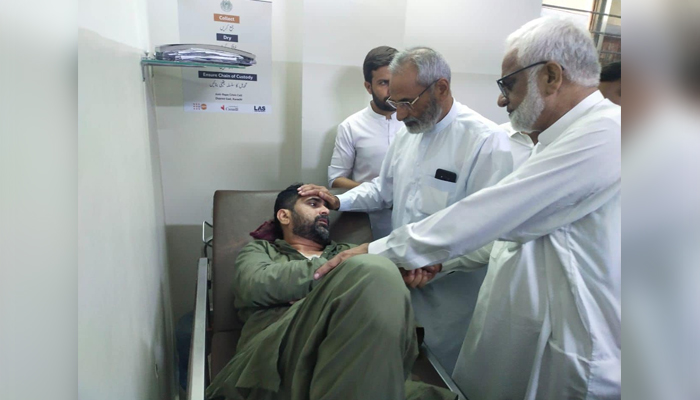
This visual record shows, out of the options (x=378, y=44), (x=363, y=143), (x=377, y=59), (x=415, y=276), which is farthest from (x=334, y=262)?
(x=378, y=44)

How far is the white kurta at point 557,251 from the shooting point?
117cm

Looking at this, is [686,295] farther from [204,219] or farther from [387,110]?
[204,219]

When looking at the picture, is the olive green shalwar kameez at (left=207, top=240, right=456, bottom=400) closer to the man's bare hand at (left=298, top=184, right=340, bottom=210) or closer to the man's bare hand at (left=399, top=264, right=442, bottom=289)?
the man's bare hand at (left=399, top=264, right=442, bottom=289)

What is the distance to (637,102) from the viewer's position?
9.8 inches

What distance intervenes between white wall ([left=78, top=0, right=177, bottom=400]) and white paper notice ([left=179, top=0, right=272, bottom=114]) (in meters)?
0.57

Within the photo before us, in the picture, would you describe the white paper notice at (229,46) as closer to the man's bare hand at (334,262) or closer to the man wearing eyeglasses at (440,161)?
the man wearing eyeglasses at (440,161)

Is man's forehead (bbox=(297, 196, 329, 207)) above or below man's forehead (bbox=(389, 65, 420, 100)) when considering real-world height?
below

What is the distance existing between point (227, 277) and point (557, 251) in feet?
4.56

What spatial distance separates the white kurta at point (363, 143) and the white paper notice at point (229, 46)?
1.66 feet

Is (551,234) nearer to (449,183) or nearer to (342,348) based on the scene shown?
(449,183)

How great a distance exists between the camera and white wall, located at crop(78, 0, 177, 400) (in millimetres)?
686

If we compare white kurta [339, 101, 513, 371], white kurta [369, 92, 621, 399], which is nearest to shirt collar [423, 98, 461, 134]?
white kurta [339, 101, 513, 371]

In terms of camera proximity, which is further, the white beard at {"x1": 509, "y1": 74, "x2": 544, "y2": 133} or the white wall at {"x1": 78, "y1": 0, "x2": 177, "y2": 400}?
the white beard at {"x1": 509, "y1": 74, "x2": 544, "y2": 133}

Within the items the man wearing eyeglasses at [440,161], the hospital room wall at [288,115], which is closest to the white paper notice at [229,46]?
the hospital room wall at [288,115]
